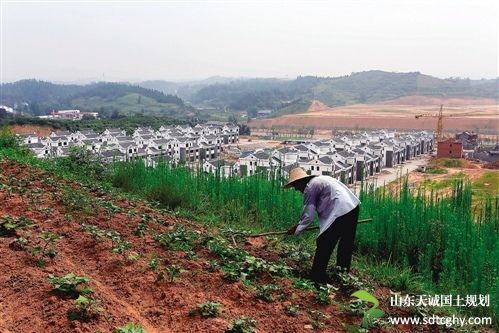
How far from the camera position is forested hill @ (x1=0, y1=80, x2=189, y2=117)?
8512cm

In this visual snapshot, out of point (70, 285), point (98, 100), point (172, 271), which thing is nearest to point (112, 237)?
point (172, 271)

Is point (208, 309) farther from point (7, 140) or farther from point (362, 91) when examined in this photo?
point (362, 91)

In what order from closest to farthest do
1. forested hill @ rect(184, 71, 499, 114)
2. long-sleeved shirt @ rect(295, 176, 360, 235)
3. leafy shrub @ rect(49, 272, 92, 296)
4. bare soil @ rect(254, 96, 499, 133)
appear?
leafy shrub @ rect(49, 272, 92, 296)
long-sleeved shirt @ rect(295, 176, 360, 235)
bare soil @ rect(254, 96, 499, 133)
forested hill @ rect(184, 71, 499, 114)

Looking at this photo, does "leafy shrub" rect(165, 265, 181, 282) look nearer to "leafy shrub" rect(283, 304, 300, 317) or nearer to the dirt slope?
the dirt slope

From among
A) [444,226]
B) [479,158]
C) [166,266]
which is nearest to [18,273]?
[166,266]

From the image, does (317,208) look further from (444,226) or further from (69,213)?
(69,213)

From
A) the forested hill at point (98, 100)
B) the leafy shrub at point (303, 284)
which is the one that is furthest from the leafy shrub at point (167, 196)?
the forested hill at point (98, 100)

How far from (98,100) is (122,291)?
106 m

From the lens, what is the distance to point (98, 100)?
103 m

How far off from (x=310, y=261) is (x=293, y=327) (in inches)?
56.1

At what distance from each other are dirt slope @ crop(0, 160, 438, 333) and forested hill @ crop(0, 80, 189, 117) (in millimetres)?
66732

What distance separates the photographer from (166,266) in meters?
3.45

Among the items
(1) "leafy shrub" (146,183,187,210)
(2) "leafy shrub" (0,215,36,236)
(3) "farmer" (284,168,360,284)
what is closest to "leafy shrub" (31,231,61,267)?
(2) "leafy shrub" (0,215,36,236)

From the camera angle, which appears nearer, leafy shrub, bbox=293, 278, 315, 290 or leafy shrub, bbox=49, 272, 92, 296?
leafy shrub, bbox=49, 272, 92, 296
